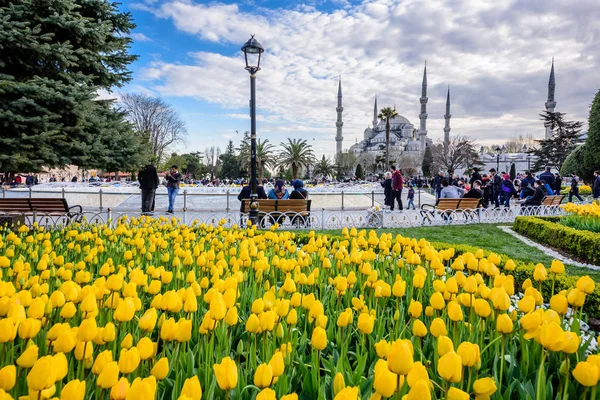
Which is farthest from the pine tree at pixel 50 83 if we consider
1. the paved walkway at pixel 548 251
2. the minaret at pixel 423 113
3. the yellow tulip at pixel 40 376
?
the minaret at pixel 423 113

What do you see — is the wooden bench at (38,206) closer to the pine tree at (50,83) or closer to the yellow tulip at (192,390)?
the pine tree at (50,83)

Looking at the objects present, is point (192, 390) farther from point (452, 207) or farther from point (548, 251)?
point (452, 207)

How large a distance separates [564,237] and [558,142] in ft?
167

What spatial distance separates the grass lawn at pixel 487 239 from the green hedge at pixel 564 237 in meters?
0.46

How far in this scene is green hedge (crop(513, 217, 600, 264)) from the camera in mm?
6969

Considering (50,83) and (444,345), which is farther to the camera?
(50,83)

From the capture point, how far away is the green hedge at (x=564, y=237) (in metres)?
6.97

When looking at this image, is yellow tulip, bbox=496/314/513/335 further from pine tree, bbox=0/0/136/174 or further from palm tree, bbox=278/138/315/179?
palm tree, bbox=278/138/315/179

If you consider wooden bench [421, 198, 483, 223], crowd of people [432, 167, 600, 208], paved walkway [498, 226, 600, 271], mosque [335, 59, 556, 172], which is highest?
mosque [335, 59, 556, 172]

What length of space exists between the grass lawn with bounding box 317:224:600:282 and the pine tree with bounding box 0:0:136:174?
232 inches

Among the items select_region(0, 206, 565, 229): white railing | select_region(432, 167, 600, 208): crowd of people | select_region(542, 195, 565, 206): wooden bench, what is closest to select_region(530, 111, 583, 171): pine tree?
select_region(432, 167, 600, 208): crowd of people

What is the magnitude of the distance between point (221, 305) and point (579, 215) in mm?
9732

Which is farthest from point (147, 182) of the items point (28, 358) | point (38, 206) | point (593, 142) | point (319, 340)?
point (593, 142)

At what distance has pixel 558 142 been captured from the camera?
2008 inches
